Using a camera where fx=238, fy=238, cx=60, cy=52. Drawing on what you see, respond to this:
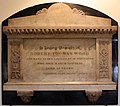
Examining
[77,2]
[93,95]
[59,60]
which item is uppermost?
[77,2]

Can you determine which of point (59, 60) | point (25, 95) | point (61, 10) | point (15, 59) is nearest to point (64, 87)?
point (59, 60)


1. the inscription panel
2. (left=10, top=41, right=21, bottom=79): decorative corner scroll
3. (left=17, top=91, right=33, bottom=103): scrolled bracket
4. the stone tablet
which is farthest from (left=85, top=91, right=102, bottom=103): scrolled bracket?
(left=10, top=41, right=21, bottom=79): decorative corner scroll

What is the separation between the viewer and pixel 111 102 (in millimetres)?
2082

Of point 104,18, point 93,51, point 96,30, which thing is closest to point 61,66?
point 93,51

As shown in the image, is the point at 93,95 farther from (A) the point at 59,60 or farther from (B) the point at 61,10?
(B) the point at 61,10

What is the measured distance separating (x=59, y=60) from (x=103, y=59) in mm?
383

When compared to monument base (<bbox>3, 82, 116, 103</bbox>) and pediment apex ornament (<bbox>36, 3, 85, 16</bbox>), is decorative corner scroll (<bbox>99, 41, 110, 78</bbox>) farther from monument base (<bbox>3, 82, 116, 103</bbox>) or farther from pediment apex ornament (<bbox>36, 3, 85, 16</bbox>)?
pediment apex ornament (<bbox>36, 3, 85, 16</bbox>)

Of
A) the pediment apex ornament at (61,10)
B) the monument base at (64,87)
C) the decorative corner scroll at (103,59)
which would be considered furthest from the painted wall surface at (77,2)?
the monument base at (64,87)

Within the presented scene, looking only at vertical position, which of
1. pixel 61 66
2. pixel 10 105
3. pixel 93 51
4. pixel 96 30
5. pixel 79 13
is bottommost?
pixel 10 105

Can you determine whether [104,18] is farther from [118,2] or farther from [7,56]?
[7,56]

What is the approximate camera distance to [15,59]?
208cm

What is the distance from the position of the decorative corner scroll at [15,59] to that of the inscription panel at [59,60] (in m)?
0.05

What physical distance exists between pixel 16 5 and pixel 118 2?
0.90 m

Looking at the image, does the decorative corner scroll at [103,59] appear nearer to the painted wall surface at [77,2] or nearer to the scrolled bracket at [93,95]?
the scrolled bracket at [93,95]
